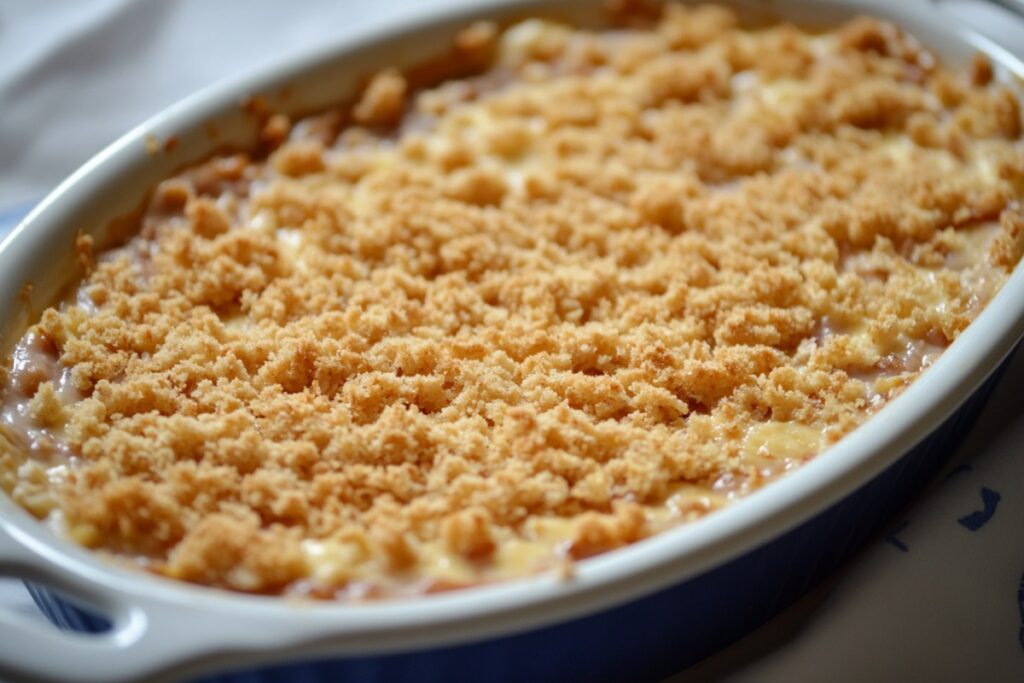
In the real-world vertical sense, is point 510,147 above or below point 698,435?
above

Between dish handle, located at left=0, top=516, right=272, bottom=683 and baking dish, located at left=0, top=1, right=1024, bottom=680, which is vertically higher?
dish handle, located at left=0, top=516, right=272, bottom=683

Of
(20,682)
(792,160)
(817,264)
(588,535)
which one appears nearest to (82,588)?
(20,682)

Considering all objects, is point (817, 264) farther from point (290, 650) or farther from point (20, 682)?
point (20, 682)

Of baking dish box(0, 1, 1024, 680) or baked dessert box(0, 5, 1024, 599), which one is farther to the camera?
baked dessert box(0, 5, 1024, 599)

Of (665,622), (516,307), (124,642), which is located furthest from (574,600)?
(516,307)

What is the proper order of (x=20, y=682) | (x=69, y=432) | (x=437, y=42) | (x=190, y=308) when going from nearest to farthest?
1. (x=20, y=682)
2. (x=69, y=432)
3. (x=190, y=308)
4. (x=437, y=42)

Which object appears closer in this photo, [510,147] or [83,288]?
[83,288]
